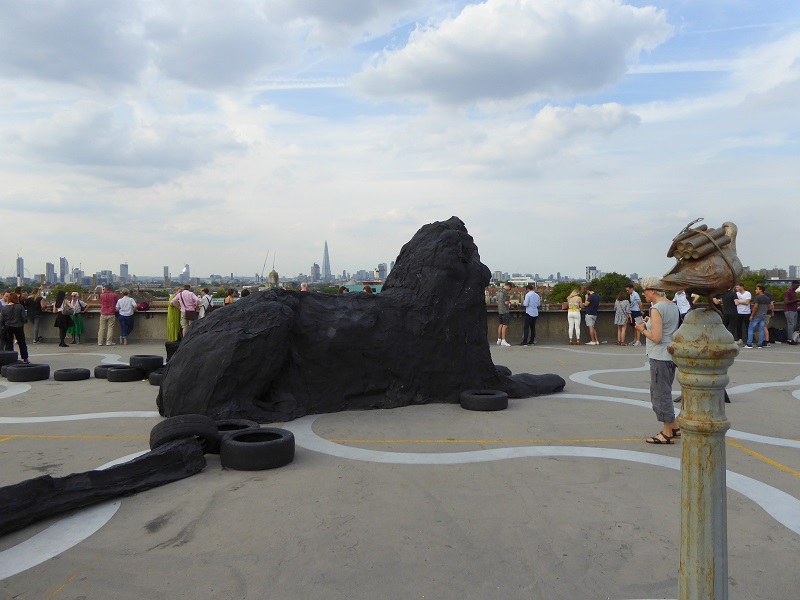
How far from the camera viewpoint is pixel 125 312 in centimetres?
1889

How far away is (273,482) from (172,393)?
126 inches

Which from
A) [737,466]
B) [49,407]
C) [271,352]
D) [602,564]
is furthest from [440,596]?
[49,407]

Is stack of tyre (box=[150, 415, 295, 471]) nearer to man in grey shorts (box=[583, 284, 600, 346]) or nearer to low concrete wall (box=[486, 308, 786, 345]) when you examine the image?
low concrete wall (box=[486, 308, 786, 345])

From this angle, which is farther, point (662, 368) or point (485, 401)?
point (485, 401)

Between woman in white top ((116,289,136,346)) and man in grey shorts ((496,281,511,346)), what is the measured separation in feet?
40.7

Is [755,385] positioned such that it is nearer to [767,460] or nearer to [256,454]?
[767,460]

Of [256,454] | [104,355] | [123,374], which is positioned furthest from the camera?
[104,355]

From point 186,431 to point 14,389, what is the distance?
7119mm

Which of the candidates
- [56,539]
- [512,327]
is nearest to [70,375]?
[56,539]

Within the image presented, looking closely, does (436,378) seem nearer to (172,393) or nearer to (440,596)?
(172,393)

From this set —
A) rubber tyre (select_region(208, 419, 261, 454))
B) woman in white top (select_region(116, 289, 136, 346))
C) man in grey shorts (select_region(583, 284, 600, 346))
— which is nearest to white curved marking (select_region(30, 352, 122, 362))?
woman in white top (select_region(116, 289, 136, 346))

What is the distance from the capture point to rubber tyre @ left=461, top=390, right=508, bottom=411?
9000mm

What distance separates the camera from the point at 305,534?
4562 mm

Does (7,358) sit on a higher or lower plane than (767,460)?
higher
